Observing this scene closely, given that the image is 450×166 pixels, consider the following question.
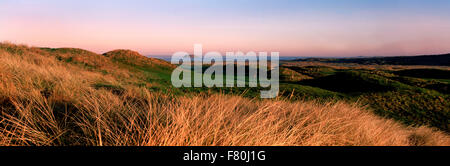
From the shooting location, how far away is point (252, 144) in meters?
2.14

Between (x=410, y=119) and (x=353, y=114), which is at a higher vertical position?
(x=353, y=114)
